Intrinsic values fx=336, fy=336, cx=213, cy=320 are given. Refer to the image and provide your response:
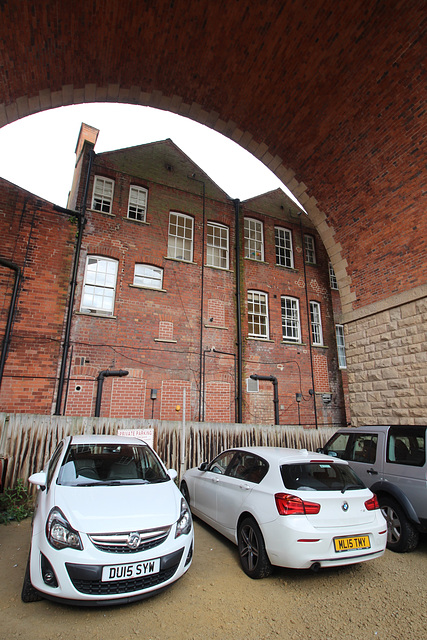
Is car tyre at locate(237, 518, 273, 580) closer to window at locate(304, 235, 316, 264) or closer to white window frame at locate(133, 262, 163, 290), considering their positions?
white window frame at locate(133, 262, 163, 290)

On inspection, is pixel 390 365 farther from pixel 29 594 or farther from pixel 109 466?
pixel 29 594

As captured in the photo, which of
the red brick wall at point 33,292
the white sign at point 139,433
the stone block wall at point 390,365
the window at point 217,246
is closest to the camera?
the white sign at point 139,433

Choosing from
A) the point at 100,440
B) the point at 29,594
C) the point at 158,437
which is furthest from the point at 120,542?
the point at 158,437

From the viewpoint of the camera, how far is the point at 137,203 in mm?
13922

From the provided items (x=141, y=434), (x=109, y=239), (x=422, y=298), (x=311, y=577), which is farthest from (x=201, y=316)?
(x=311, y=577)

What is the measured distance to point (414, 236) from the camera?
8.44 m

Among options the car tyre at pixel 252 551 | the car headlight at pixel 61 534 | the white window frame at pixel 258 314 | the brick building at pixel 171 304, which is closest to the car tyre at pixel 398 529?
the car tyre at pixel 252 551

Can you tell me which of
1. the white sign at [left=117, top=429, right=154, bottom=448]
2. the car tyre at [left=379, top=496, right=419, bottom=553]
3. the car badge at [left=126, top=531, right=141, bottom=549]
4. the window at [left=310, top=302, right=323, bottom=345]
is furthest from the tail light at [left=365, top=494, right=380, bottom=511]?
the window at [left=310, top=302, right=323, bottom=345]

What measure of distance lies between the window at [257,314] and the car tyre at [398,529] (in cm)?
951

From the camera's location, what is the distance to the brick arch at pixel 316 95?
7.16m

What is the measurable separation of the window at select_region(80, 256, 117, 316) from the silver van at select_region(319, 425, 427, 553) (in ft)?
30.4

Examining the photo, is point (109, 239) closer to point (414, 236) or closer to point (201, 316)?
point (201, 316)

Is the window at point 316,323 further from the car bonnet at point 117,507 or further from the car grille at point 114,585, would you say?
the car grille at point 114,585

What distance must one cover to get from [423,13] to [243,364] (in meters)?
11.0
